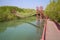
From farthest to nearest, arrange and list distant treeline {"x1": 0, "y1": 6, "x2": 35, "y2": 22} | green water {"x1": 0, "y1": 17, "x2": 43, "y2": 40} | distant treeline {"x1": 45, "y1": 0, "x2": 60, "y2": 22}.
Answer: distant treeline {"x1": 45, "y1": 0, "x2": 60, "y2": 22} < distant treeline {"x1": 0, "y1": 6, "x2": 35, "y2": 22} < green water {"x1": 0, "y1": 17, "x2": 43, "y2": 40}

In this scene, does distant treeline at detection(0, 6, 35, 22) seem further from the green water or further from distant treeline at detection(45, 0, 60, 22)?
distant treeline at detection(45, 0, 60, 22)

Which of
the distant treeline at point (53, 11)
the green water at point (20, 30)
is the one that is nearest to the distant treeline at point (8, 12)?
the green water at point (20, 30)

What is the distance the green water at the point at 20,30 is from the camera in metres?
5.91

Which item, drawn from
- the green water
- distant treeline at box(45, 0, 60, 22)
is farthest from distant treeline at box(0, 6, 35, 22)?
distant treeline at box(45, 0, 60, 22)

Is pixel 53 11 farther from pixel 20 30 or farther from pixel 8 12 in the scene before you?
pixel 8 12

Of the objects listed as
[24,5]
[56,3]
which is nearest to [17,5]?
[24,5]

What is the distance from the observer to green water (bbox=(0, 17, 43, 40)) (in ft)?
19.4

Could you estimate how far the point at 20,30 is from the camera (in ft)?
20.4

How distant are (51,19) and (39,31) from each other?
740 mm

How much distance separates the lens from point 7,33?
6.03 meters

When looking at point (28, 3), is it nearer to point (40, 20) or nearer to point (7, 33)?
point (40, 20)

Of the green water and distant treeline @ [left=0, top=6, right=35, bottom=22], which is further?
distant treeline @ [left=0, top=6, right=35, bottom=22]

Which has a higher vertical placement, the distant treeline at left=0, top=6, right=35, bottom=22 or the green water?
the distant treeline at left=0, top=6, right=35, bottom=22

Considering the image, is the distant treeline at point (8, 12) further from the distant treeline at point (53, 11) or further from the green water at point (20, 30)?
the distant treeline at point (53, 11)
